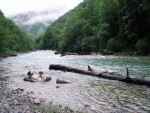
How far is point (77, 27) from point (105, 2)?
24049 mm

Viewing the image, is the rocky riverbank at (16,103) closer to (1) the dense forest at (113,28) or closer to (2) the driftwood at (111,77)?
(2) the driftwood at (111,77)

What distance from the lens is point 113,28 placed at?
8269 centimetres

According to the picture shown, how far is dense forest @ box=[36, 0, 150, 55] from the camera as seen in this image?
62219mm

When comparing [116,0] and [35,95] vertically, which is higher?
[116,0]

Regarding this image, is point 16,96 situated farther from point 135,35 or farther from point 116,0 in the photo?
point 116,0

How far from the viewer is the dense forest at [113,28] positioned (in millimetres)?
62219

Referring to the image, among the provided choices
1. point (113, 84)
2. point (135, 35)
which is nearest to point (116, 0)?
point (135, 35)

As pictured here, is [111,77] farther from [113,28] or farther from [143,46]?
[113,28]

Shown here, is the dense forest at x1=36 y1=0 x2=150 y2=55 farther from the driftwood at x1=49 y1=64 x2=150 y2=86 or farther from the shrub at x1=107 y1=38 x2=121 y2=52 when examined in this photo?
the driftwood at x1=49 y1=64 x2=150 y2=86

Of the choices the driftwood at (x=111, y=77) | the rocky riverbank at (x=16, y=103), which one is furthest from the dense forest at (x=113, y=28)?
the rocky riverbank at (x=16, y=103)

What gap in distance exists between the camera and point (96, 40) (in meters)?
89.1

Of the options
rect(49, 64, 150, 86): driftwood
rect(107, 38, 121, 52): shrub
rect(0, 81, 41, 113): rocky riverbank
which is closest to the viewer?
rect(0, 81, 41, 113): rocky riverbank

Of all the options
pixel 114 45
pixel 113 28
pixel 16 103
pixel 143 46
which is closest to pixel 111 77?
pixel 16 103

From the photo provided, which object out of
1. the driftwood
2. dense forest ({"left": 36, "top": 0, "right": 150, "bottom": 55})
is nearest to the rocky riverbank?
the driftwood
